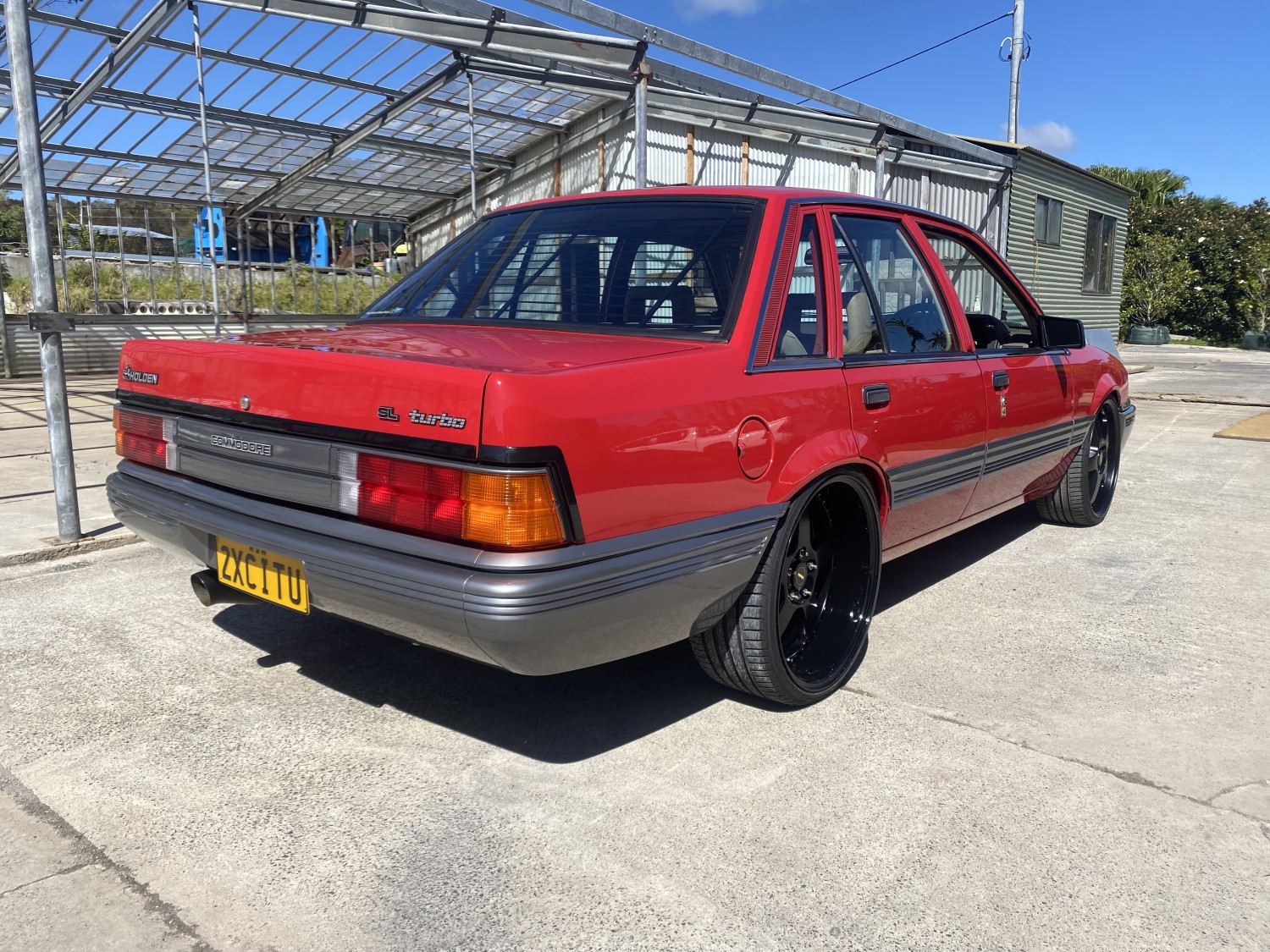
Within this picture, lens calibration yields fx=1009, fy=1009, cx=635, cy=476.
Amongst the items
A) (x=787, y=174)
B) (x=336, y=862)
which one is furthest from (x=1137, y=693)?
(x=787, y=174)

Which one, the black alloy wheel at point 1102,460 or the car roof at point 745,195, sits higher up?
the car roof at point 745,195

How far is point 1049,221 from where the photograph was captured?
18.7 m

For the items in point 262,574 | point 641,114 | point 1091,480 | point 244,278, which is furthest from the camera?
point 244,278

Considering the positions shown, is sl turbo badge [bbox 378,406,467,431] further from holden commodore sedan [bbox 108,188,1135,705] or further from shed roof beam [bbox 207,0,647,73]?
shed roof beam [bbox 207,0,647,73]

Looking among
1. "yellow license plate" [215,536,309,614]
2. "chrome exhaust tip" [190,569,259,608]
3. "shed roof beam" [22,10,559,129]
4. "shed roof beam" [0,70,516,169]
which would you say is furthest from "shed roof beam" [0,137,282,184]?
"yellow license plate" [215,536,309,614]

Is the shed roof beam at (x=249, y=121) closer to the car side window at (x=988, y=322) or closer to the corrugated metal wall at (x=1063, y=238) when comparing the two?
the corrugated metal wall at (x=1063, y=238)

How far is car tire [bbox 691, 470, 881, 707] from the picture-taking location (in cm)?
290

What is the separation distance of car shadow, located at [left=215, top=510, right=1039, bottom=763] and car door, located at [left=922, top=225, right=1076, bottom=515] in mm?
1578

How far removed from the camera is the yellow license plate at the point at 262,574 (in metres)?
2.68

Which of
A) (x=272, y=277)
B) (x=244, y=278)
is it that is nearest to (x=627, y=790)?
(x=244, y=278)

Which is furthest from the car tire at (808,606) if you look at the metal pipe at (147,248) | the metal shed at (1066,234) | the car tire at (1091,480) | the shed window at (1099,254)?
the shed window at (1099,254)

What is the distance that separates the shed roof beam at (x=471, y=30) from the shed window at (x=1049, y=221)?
1121 centimetres

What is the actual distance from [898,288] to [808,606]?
1265 mm

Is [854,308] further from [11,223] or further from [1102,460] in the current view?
[11,223]
